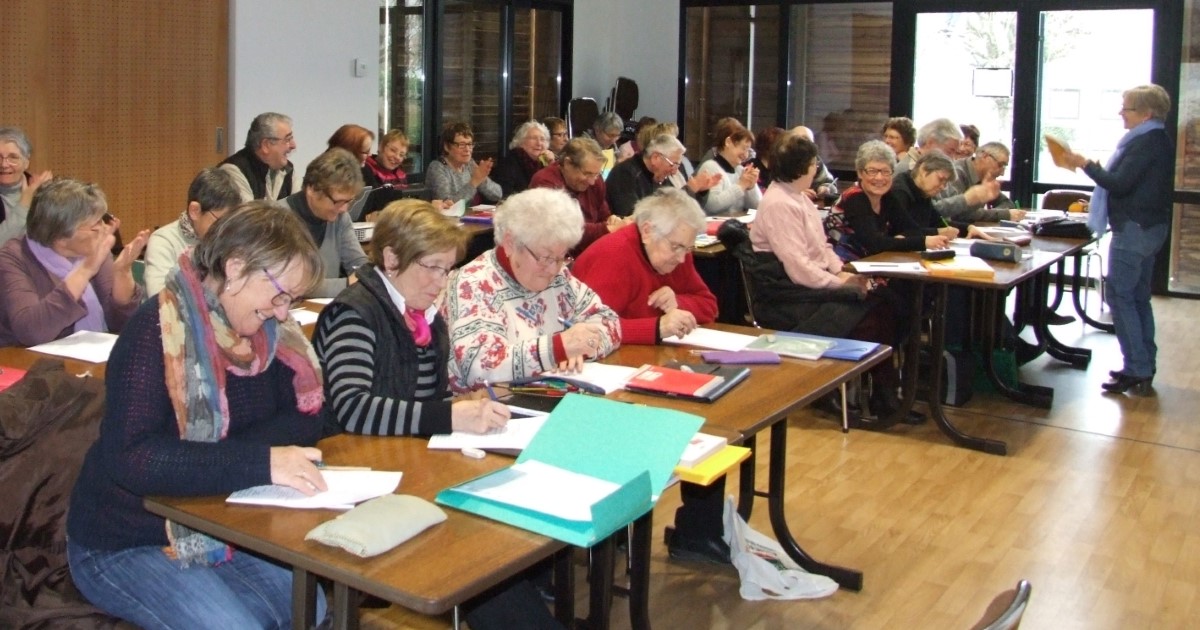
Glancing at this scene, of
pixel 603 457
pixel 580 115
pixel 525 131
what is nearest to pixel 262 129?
pixel 525 131

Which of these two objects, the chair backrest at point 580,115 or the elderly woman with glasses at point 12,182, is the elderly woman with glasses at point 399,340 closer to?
the elderly woman with glasses at point 12,182

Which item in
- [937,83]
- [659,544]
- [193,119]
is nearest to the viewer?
[659,544]

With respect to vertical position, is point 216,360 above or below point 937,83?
below

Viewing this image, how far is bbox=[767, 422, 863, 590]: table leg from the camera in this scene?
382 centimetres

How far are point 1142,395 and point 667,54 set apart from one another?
6270 millimetres

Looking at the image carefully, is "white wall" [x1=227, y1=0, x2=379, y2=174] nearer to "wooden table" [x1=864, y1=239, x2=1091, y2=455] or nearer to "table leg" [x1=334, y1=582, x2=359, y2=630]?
"wooden table" [x1=864, y1=239, x2=1091, y2=455]

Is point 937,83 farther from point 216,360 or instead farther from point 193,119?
point 216,360

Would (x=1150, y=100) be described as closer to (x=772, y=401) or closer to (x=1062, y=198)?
(x=1062, y=198)

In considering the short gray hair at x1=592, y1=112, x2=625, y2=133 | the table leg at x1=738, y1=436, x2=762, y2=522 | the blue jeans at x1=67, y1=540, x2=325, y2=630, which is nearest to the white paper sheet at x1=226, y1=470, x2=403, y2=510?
the blue jeans at x1=67, y1=540, x2=325, y2=630

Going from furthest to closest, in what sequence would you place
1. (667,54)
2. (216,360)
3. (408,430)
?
1. (667,54)
2. (408,430)
3. (216,360)

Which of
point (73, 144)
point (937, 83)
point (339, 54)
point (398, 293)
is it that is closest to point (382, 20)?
point (339, 54)

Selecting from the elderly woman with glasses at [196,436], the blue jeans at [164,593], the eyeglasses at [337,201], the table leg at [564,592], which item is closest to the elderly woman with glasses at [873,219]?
the eyeglasses at [337,201]

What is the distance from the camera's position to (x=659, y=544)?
163 inches

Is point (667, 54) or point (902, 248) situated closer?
point (902, 248)
